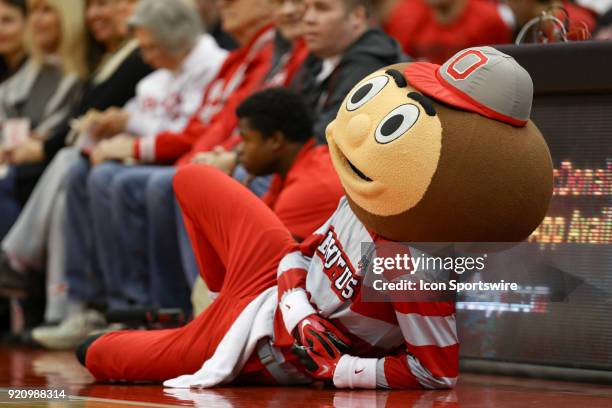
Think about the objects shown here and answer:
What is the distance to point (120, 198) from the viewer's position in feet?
15.2

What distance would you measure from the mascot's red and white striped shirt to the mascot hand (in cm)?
2

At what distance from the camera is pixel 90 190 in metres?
4.84

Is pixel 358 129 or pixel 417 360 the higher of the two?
pixel 358 129

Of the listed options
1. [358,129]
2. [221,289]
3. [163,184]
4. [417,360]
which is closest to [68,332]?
[163,184]

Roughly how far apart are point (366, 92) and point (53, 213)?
9.43ft

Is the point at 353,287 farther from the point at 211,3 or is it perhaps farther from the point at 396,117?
the point at 211,3

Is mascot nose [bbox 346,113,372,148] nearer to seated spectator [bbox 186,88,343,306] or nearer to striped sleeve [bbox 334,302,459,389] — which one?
striped sleeve [bbox 334,302,459,389]

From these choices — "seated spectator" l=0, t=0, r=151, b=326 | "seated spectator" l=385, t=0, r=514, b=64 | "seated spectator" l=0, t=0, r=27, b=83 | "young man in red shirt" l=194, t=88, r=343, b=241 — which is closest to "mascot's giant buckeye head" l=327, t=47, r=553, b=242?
"young man in red shirt" l=194, t=88, r=343, b=241

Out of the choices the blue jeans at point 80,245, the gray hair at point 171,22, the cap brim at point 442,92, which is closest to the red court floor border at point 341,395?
the cap brim at point 442,92

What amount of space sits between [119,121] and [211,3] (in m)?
1.10

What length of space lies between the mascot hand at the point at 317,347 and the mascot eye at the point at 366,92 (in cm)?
50

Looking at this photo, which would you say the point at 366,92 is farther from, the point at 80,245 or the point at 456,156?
the point at 80,245

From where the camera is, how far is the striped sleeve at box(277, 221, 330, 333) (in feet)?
8.82

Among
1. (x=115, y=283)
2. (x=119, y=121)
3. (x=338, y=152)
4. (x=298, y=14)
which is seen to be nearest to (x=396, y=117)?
(x=338, y=152)
